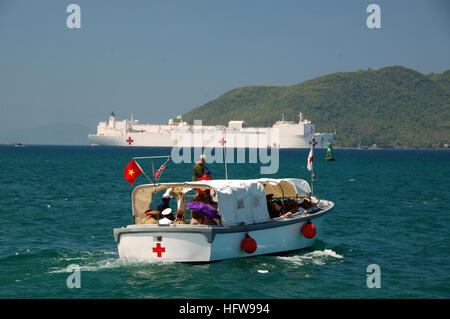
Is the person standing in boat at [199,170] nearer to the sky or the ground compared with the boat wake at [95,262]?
nearer to the sky

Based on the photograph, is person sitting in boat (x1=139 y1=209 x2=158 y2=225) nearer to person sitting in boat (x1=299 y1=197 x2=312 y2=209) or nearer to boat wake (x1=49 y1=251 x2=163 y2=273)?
boat wake (x1=49 y1=251 x2=163 y2=273)

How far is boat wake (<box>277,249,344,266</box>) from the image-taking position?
15.5 m

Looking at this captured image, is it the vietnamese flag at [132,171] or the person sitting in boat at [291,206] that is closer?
Answer: the vietnamese flag at [132,171]

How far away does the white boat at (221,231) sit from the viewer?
44.8ft

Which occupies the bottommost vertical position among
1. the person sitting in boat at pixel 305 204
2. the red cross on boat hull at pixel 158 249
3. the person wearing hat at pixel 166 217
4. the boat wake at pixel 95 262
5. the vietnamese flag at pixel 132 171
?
the boat wake at pixel 95 262

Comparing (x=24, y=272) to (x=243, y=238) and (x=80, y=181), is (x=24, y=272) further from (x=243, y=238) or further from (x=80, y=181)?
(x=80, y=181)

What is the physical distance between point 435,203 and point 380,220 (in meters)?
8.62

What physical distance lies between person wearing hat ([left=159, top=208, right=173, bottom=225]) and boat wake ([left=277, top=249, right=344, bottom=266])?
3.46m

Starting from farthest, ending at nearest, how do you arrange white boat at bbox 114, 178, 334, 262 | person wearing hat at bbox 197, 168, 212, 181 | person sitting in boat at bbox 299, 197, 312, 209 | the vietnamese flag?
person sitting in boat at bbox 299, 197, 312, 209 < person wearing hat at bbox 197, 168, 212, 181 < white boat at bbox 114, 178, 334, 262 < the vietnamese flag

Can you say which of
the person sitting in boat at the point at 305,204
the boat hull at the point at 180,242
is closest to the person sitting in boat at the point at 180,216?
the boat hull at the point at 180,242

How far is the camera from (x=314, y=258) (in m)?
16.1

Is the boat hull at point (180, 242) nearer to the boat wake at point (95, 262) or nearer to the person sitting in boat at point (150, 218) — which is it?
the boat wake at point (95, 262)

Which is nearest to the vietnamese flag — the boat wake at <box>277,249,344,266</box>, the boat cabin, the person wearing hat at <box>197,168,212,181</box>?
the boat cabin

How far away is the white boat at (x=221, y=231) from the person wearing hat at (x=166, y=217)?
16 centimetres
